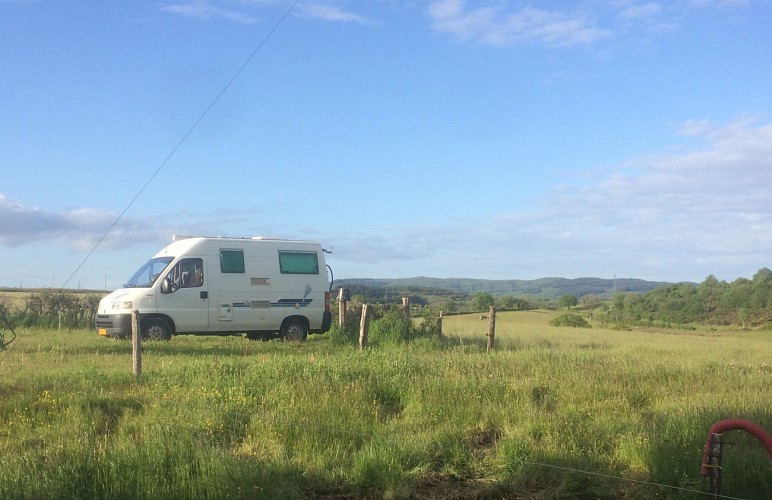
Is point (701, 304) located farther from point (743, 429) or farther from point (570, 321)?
point (743, 429)

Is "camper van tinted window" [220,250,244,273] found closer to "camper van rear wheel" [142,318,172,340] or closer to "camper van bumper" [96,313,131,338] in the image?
"camper van rear wheel" [142,318,172,340]

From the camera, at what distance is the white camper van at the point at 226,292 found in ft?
59.3

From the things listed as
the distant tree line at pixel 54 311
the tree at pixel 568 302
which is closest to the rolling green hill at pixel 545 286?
the tree at pixel 568 302

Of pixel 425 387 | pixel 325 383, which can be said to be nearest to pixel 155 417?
pixel 325 383

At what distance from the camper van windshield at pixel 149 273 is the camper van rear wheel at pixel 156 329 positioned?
93 centimetres

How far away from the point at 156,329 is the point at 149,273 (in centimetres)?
157

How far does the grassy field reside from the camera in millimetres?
6004

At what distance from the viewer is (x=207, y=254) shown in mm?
18734

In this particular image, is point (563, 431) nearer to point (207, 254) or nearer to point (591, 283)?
point (207, 254)

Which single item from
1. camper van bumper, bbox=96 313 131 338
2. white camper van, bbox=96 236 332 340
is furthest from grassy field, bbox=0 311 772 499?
white camper van, bbox=96 236 332 340

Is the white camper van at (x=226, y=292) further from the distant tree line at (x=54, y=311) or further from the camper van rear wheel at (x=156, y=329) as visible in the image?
the distant tree line at (x=54, y=311)

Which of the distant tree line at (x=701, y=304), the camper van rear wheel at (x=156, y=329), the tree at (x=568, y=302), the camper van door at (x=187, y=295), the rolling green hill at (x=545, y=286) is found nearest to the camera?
the camper van rear wheel at (x=156, y=329)

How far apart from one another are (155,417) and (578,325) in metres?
52.7

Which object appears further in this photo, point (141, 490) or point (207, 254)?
point (207, 254)
